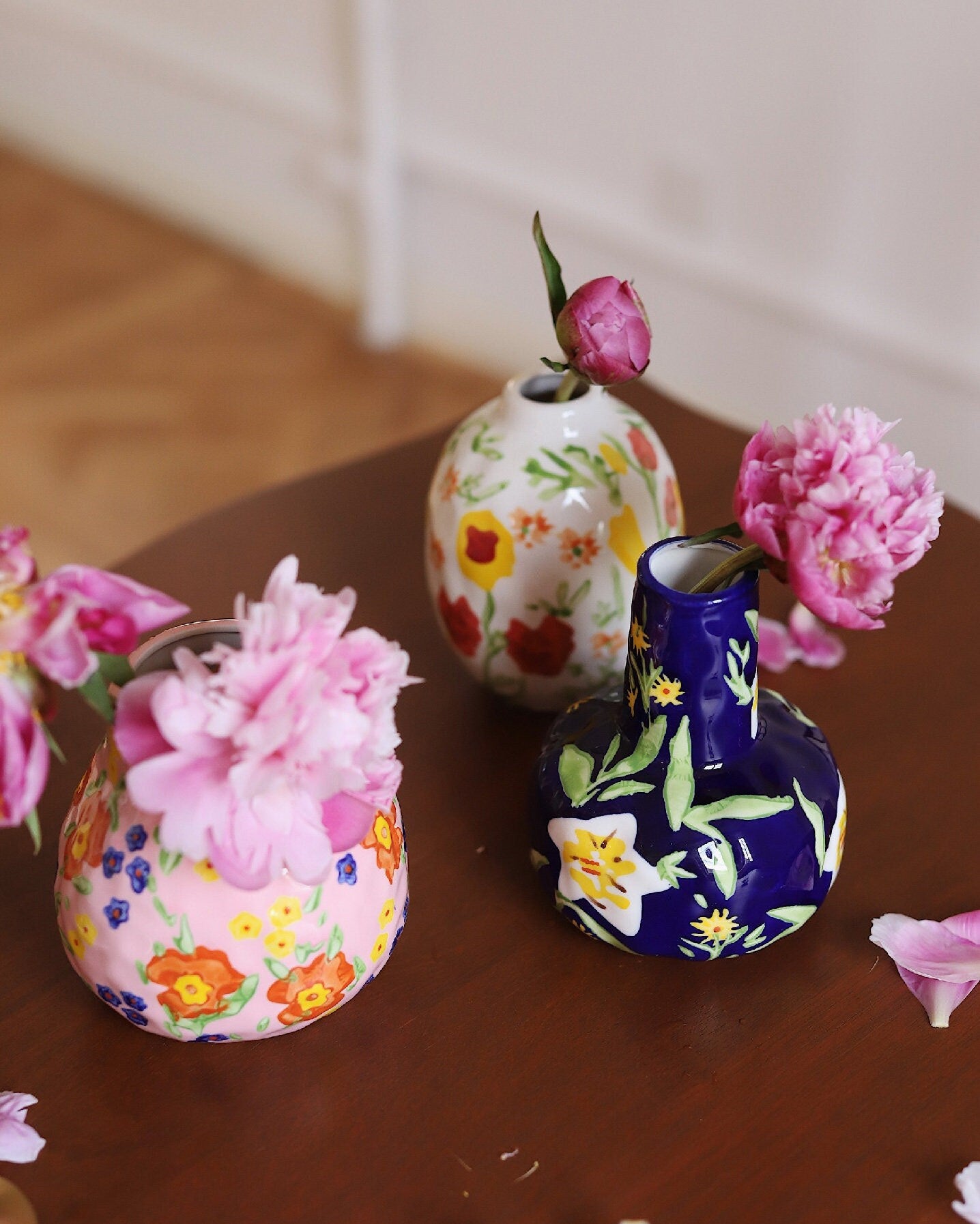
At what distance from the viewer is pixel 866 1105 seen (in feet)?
1.68

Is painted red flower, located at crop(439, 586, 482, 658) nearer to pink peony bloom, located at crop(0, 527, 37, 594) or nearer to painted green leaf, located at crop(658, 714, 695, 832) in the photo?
painted green leaf, located at crop(658, 714, 695, 832)

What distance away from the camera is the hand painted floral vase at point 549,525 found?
2.09 ft

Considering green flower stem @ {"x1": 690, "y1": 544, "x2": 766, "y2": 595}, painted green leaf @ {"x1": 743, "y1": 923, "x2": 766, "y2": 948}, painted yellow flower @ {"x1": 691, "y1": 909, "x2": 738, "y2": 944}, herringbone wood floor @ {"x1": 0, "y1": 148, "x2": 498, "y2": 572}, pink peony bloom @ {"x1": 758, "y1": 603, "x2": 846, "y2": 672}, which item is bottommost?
herringbone wood floor @ {"x1": 0, "y1": 148, "x2": 498, "y2": 572}

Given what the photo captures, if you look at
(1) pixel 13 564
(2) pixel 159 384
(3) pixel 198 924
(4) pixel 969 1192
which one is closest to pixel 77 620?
(1) pixel 13 564

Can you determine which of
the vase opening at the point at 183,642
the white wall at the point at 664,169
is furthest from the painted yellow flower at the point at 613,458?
the white wall at the point at 664,169

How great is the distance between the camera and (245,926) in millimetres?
484

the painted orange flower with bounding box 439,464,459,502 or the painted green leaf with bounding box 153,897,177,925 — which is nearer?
the painted green leaf with bounding box 153,897,177,925

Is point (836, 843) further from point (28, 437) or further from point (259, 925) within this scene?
point (28, 437)

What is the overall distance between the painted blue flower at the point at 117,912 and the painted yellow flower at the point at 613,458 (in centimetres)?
30

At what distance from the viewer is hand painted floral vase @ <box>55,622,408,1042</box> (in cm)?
48

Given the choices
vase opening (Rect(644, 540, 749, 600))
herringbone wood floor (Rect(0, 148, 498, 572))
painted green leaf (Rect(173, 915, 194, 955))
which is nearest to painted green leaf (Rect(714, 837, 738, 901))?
vase opening (Rect(644, 540, 749, 600))

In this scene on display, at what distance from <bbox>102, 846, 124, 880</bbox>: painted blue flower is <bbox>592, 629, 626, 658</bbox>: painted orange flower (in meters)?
0.26

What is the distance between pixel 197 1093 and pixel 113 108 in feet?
7.24

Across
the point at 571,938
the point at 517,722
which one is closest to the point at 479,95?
the point at 517,722
